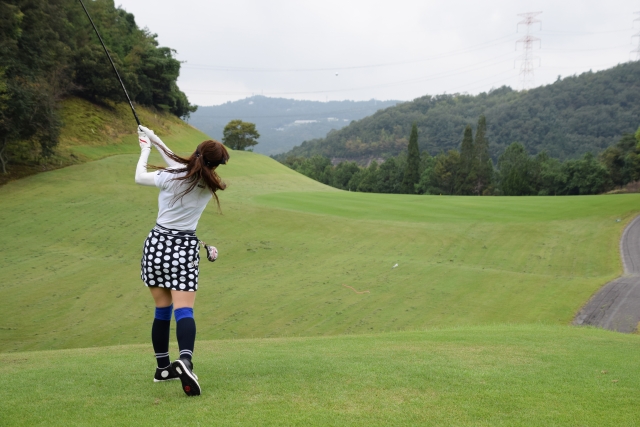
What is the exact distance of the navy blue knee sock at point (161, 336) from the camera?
5.67 meters

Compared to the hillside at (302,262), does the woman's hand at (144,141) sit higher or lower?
higher

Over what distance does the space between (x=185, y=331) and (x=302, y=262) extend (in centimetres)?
1773

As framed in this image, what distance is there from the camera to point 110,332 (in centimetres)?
1441

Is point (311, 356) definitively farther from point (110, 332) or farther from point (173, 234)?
point (110, 332)

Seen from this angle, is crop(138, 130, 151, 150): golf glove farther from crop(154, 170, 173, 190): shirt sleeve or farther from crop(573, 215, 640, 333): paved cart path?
crop(573, 215, 640, 333): paved cart path

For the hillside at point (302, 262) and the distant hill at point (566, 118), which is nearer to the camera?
the hillside at point (302, 262)

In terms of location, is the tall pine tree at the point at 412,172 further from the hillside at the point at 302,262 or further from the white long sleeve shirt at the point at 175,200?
the white long sleeve shirt at the point at 175,200

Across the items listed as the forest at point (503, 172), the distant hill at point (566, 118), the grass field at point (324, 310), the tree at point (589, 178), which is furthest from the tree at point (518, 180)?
the distant hill at point (566, 118)

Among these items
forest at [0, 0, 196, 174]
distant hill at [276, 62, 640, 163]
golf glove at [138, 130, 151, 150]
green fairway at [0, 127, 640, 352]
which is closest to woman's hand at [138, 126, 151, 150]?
golf glove at [138, 130, 151, 150]

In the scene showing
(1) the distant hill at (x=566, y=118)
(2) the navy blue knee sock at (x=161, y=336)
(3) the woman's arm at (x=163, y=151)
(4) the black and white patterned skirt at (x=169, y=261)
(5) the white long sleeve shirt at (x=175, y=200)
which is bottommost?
(2) the navy blue knee sock at (x=161, y=336)

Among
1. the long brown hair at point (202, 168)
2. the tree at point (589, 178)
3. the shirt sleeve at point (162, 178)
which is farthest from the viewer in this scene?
the tree at point (589, 178)

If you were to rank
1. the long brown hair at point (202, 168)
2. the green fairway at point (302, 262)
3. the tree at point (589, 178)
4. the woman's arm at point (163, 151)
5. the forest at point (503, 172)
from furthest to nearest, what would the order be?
the forest at point (503, 172) → the tree at point (589, 178) → the green fairway at point (302, 262) → the woman's arm at point (163, 151) → the long brown hair at point (202, 168)

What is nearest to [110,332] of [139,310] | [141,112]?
[139,310]

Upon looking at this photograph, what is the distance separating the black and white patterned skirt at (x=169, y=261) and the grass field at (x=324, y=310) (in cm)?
108
